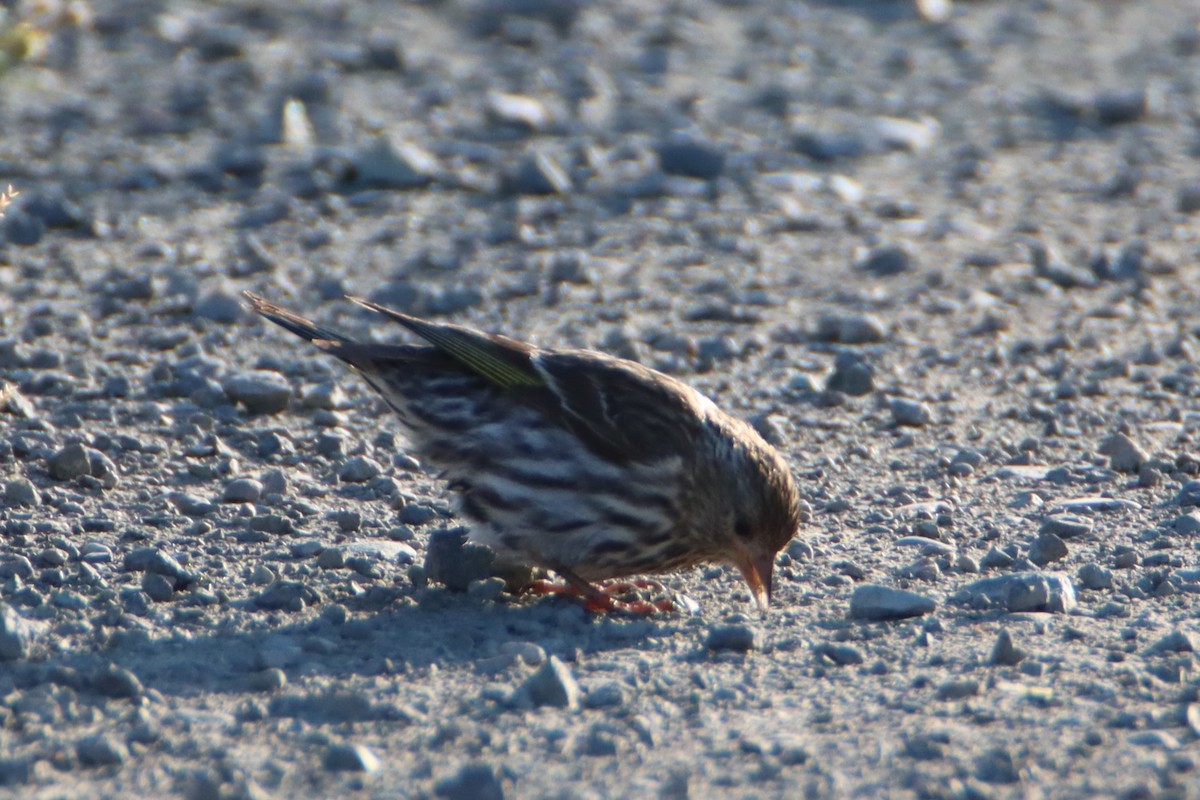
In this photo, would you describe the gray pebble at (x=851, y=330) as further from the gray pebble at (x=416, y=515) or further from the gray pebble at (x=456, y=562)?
the gray pebble at (x=456, y=562)

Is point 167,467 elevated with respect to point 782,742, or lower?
lower

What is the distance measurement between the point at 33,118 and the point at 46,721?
731 cm

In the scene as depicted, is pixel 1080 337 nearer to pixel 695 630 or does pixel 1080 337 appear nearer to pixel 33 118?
pixel 695 630

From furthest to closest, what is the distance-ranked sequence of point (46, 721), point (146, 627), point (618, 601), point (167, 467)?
point (167, 467), point (618, 601), point (146, 627), point (46, 721)

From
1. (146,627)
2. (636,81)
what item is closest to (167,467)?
(146,627)

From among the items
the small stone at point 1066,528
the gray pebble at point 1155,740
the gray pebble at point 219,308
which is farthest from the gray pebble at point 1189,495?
the gray pebble at point 219,308

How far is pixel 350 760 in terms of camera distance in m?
4.00

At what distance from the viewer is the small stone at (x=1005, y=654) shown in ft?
15.6

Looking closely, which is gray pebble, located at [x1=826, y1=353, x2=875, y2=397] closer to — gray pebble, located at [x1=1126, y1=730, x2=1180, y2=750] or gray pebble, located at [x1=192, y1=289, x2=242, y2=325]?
gray pebble, located at [x1=192, y1=289, x2=242, y2=325]

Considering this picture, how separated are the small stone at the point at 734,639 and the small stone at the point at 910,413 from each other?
2430 mm

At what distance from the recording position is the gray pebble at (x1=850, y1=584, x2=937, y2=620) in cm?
518

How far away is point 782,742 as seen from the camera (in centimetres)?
422

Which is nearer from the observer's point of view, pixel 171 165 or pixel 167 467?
pixel 167 467

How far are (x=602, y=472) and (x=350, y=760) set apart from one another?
5.29ft
